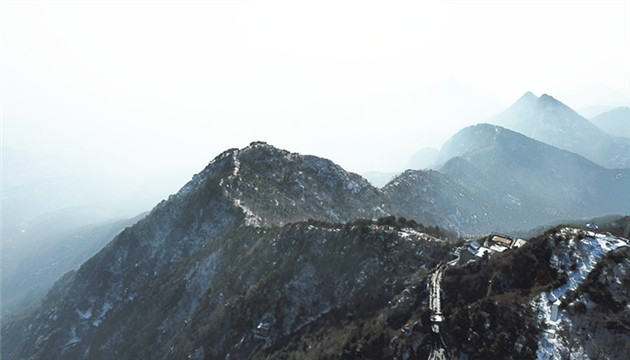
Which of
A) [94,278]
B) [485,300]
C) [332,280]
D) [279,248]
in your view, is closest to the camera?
[485,300]

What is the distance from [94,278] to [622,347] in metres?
174

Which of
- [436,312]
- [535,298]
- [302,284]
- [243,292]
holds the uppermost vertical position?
[535,298]

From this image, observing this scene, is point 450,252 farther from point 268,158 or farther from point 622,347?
point 268,158

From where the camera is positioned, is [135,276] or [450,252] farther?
[135,276]

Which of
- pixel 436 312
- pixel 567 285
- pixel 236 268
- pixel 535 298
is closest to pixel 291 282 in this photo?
pixel 236 268

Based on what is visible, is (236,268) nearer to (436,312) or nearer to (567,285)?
(436,312)

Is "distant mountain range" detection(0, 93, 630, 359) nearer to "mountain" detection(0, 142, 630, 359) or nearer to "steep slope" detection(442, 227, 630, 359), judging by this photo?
"steep slope" detection(442, 227, 630, 359)

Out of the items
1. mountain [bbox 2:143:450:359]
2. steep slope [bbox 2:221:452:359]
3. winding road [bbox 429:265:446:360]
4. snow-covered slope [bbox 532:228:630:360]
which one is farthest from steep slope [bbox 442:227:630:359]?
mountain [bbox 2:143:450:359]

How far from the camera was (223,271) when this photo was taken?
325 feet

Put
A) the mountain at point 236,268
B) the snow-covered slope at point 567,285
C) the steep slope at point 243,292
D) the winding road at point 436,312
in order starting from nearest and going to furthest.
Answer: the snow-covered slope at point 567,285
the winding road at point 436,312
the steep slope at point 243,292
the mountain at point 236,268

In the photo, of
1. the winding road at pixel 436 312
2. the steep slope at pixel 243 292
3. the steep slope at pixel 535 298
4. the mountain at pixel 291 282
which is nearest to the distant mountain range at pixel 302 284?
the steep slope at pixel 535 298

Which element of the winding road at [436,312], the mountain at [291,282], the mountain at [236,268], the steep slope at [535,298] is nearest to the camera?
the steep slope at [535,298]

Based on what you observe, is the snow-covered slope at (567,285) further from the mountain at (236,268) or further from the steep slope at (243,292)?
the steep slope at (243,292)

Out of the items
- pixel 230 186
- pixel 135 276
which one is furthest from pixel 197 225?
pixel 135 276
